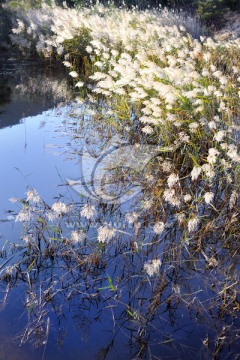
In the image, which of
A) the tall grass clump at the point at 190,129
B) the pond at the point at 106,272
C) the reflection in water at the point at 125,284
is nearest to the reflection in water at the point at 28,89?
the tall grass clump at the point at 190,129

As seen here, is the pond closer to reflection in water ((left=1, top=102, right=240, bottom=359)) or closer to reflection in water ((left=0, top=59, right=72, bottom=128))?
reflection in water ((left=1, top=102, right=240, bottom=359))

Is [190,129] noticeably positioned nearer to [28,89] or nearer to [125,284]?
[125,284]

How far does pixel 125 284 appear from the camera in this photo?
2654 mm

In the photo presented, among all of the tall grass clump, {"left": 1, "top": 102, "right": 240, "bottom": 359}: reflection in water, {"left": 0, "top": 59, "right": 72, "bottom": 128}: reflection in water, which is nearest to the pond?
{"left": 1, "top": 102, "right": 240, "bottom": 359}: reflection in water

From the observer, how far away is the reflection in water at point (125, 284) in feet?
7.39

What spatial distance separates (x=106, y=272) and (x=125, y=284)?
18cm

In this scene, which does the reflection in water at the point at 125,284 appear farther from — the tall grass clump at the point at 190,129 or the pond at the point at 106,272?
the tall grass clump at the point at 190,129

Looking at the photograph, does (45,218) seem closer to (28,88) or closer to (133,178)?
(133,178)

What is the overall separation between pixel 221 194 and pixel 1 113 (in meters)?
3.96

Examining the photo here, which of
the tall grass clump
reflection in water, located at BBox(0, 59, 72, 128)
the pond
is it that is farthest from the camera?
reflection in water, located at BBox(0, 59, 72, 128)

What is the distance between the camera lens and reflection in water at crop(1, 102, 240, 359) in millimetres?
2252

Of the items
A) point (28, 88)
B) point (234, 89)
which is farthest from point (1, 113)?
point (234, 89)

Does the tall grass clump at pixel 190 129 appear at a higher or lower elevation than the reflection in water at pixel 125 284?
higher

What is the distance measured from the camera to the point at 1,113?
636 cm
